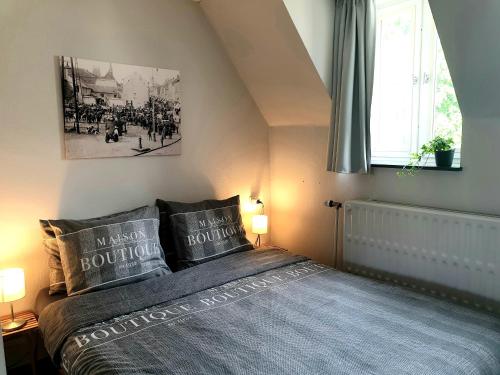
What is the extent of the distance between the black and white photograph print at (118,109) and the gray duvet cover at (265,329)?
90 cm

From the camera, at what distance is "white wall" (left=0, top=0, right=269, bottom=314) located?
218 centimetres

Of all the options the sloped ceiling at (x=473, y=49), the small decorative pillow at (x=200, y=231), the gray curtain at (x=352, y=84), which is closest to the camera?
the sloped ceiling at (x=473, y=49)

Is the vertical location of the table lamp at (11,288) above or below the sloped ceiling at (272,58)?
below

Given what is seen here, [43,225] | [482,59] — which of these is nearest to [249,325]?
[43,225]

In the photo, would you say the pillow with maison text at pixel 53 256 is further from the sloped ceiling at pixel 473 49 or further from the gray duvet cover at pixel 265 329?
the sloped ceiling at pixel 473 49

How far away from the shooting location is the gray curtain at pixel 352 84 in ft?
A: 8.11

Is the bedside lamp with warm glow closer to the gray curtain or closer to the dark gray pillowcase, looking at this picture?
the gray curtain

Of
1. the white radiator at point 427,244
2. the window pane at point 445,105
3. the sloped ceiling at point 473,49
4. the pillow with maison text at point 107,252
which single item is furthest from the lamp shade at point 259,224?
the sloped ceiling at point 473,49

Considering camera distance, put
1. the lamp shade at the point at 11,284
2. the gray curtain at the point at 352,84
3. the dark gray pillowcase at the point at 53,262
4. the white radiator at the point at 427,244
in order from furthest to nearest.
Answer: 1. the gray curtain at the point at 352,84
2. the dark gray pillowcase at the point at 53,262
3. the white radiator at the point at 427,244
4. the lamp shade at the point at 11,284

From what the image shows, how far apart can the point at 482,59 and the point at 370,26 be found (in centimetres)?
72

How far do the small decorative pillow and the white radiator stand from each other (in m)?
0.78

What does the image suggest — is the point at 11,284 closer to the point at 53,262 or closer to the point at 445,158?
the point at 53,262

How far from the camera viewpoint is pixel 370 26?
2.45m

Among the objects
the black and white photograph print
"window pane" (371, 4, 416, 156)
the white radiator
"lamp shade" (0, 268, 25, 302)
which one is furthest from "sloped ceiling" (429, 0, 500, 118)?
"lamp shade" (0, 268, 25, 302)
